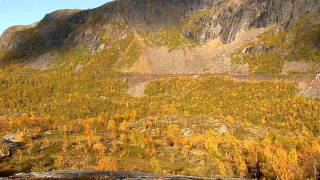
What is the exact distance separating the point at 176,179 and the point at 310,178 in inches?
4462

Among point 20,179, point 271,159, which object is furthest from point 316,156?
point 20,179

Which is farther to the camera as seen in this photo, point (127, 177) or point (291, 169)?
point (291, 169)

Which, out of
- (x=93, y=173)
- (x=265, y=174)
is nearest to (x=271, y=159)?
(x=265, y=174)

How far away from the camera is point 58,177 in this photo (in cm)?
8038

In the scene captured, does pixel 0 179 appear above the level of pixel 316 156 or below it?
above

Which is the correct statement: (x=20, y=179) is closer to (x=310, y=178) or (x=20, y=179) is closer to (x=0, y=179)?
(x=0, y=179)

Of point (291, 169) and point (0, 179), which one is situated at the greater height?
point (0, 179)

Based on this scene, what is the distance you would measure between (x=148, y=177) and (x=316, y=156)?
5167 inches

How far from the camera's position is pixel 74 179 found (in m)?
78.4

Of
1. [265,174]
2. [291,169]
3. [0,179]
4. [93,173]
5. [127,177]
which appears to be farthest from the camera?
[265,174]

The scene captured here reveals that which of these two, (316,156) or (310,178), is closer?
(310,178)

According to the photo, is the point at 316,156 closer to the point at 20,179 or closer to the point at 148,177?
the point at 148,177

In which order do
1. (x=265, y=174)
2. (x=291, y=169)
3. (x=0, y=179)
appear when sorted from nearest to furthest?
(x=0, y=179)
(x=291, y=169)
(x=265, y=174)

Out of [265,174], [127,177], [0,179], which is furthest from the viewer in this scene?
[265,174]
